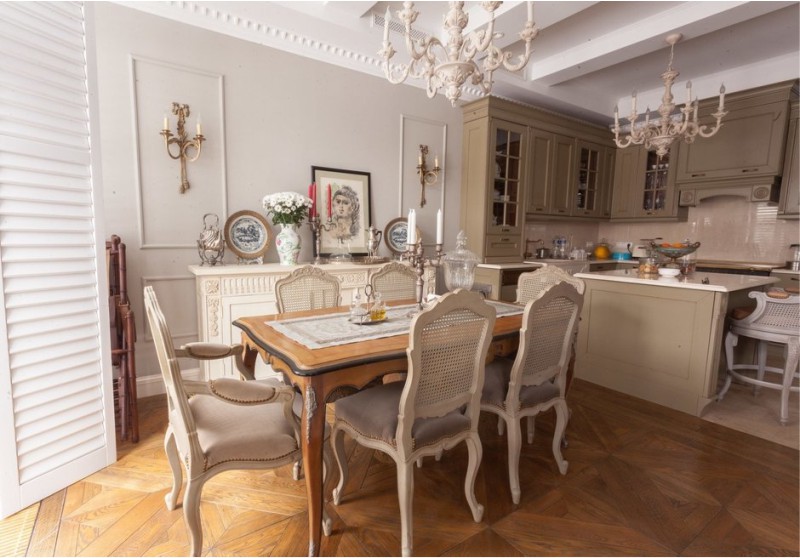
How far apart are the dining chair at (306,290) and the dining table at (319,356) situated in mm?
318

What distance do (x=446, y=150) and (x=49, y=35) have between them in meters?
3.31

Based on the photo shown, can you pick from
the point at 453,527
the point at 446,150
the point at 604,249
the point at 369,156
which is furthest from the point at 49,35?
the point at 604,249

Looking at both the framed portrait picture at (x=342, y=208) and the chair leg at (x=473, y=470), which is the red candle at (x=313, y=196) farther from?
the chair leg at (x=473, y=470)

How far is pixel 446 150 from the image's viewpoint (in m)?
4.28

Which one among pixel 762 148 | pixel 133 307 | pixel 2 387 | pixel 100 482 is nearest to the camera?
pixel 2 387

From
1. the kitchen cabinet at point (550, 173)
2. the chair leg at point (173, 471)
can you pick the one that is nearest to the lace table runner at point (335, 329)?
the chair leg at point (173, 471)

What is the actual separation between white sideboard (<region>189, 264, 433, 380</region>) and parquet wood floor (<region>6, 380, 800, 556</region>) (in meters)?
0.67

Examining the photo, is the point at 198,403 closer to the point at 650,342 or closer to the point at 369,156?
the point at 369,156

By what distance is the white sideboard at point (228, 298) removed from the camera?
270cm

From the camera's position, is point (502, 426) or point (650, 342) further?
point (650, 342)

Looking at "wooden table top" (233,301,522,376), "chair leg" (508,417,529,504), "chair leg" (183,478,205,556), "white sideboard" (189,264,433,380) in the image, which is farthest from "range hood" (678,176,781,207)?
"chair leg" (183,478,205,556)

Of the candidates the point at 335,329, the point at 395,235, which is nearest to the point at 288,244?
the point at 395,235

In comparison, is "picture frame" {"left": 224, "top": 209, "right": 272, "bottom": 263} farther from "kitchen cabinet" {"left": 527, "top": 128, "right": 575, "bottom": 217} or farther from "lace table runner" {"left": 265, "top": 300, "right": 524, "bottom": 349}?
"kitchen cabinet" {"left": 527, "top": 128, "right": 575, "bottom": 217}

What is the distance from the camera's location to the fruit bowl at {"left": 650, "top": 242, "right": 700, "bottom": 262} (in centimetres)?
305
